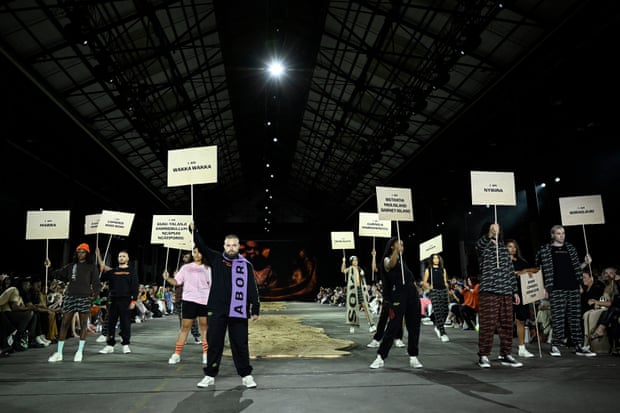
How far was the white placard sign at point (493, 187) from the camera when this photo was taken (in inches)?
237

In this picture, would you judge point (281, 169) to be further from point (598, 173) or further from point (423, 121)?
point (598, 173)

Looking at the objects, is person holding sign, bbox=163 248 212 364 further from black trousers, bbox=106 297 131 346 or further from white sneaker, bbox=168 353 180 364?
black trousers, bbox=106 297 131 346

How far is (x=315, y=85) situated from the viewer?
1966cm

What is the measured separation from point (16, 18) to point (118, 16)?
2.84 m

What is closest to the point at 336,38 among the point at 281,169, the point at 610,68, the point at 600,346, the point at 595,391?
the point at 610,68

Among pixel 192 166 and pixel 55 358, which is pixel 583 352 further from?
pixel 55 358

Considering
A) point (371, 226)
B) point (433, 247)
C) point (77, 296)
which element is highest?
point (371, 226)

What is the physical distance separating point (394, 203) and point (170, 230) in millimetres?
4272

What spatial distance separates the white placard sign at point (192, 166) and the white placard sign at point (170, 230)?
9.37ft

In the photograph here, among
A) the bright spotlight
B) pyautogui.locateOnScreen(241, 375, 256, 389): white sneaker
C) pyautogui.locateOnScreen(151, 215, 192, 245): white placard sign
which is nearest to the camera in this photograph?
pyautogui.locateOnScreen(241, 375, 256, 389): white sneaker

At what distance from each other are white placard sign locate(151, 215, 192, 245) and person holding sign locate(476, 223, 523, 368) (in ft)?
17.6

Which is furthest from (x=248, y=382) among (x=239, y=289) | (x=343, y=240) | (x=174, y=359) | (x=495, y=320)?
(x=343, y=240)

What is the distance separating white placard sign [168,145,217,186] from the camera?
219 inches

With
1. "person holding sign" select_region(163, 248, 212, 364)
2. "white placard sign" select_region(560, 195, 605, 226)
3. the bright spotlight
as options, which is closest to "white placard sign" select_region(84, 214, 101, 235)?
"person holding sign" select_region(163, 248, 212, 364)
